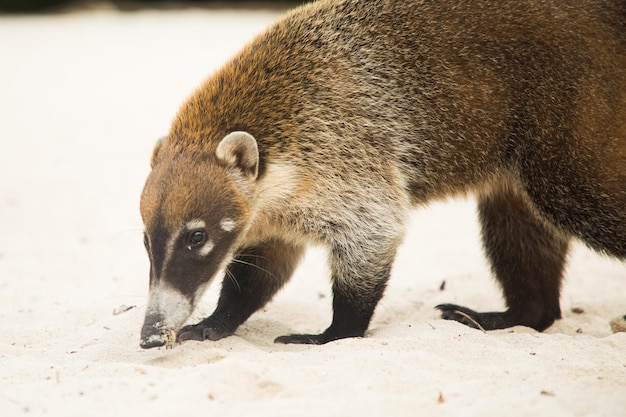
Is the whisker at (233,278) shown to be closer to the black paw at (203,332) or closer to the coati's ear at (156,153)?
the black paw at (203,332)

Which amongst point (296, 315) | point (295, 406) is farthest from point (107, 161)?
point (295, 406)

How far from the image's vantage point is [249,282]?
6633mm

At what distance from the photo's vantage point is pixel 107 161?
1269cm

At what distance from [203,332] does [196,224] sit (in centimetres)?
104

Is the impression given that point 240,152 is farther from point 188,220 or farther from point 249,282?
point 249,282

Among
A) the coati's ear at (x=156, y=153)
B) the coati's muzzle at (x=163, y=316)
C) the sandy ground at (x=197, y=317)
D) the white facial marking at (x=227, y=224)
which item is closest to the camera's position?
the sandy ground at (x=197, y=317)

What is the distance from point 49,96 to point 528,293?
36.9 ft

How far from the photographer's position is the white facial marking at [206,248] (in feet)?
18.4

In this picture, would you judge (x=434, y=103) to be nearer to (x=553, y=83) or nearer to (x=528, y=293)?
(x=553, y=83)

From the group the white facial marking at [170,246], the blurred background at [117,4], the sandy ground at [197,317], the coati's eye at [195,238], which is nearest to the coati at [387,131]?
the coati's eye at [195,238]

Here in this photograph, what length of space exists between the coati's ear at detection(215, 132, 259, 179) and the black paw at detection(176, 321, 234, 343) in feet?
3.98

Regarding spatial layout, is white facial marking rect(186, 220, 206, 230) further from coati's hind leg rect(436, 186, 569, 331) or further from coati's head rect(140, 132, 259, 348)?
coati's hind leg rect(436, 186, 569, 331)

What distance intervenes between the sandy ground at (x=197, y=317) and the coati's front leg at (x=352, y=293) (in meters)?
0.25

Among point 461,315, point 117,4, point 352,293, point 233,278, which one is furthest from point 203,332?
point 117,4
